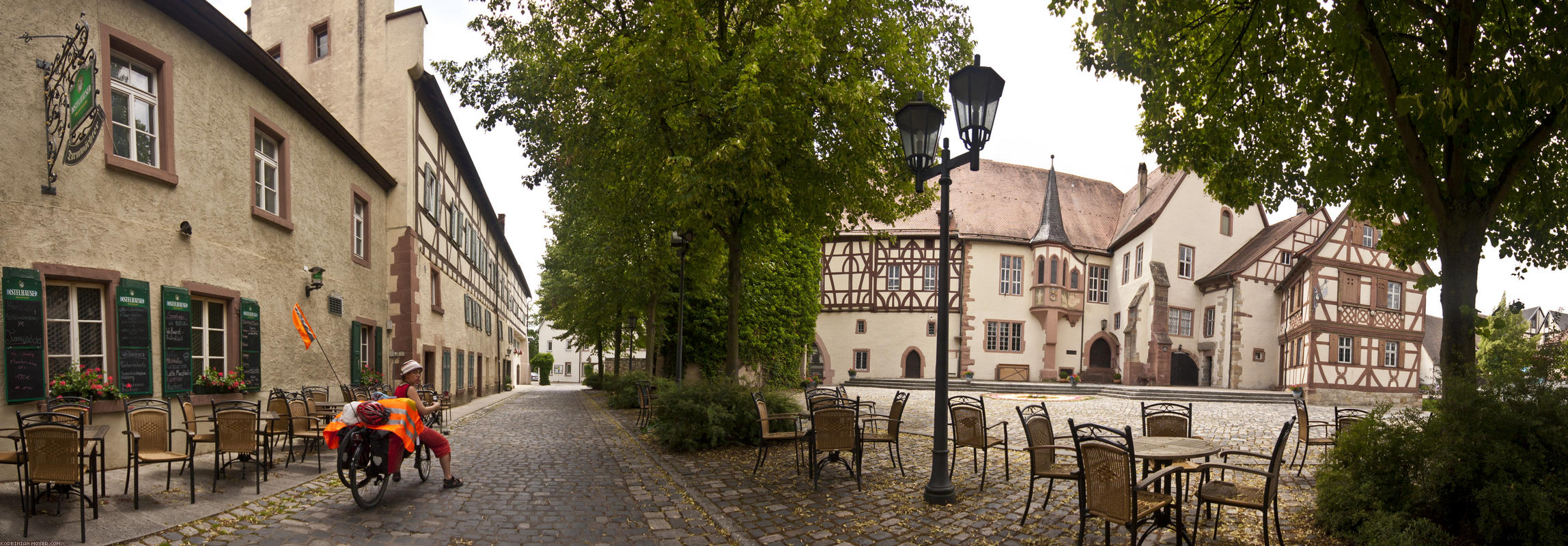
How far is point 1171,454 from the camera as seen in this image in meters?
5.65

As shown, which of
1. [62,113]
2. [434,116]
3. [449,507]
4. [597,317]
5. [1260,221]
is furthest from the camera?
[1260,221]

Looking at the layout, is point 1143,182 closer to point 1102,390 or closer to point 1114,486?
point 1102,390

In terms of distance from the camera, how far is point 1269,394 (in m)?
27.6

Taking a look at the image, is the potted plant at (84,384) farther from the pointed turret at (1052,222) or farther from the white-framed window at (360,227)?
the pointed turret at (1052,222)

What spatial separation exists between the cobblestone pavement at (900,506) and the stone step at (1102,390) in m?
17.2

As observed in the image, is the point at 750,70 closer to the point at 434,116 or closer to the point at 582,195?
the point at 582,195

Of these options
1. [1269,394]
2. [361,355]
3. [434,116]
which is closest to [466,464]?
[361,355]

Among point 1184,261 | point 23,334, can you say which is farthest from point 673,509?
point 1184,261

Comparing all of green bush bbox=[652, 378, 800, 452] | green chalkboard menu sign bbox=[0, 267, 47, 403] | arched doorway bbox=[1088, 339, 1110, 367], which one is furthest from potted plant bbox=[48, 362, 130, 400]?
arched doorway bbox=[1088, 339, 1110, 367]

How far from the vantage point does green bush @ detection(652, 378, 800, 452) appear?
10.6 meters

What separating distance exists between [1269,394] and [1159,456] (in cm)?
2681

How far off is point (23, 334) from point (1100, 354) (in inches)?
1511

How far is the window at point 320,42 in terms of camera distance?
18.0m

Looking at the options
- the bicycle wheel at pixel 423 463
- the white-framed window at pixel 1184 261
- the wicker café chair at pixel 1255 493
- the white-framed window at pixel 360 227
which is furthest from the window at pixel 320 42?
the white-framed window at pixel 1184 261
